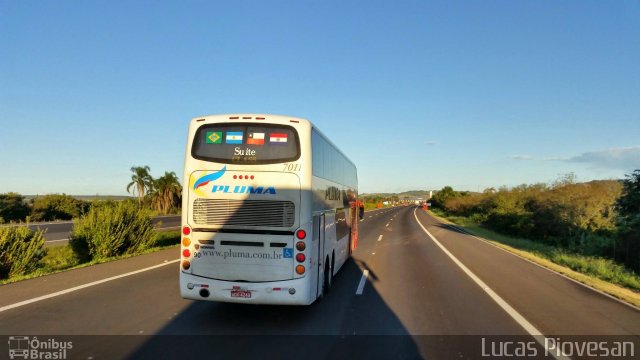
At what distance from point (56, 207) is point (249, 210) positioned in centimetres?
5518

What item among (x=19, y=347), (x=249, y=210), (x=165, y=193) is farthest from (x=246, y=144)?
(x=165, y=193)

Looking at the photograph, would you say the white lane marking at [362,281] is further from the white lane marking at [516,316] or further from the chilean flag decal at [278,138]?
the chilean flag decal at [278,138]

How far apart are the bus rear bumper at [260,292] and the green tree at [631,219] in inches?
769

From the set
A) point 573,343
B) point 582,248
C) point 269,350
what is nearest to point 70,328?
point 269,350

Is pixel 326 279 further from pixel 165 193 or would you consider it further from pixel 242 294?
pixel 165 193

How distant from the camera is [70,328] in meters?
6.83

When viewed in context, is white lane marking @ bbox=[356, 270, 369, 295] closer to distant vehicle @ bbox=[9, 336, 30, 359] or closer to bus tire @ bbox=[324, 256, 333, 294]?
bus tire @ bbox=[324, 256, 333, 294]

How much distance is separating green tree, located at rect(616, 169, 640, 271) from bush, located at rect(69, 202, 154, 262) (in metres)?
21.8

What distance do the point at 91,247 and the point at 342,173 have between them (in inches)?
376

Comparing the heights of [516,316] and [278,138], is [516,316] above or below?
below

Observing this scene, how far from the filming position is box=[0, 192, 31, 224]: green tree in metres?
46.4

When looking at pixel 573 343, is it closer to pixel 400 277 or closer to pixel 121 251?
pixel 400 277

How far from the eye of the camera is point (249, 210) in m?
7.69

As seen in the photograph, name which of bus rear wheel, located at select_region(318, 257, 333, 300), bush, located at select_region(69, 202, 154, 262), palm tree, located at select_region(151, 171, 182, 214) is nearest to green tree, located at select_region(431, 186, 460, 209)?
palm tree, located at select_region(151, 171, 182, 214)
